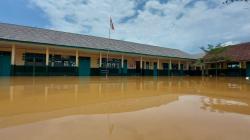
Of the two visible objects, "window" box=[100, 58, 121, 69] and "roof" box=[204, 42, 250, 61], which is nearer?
"window" box=[100, 58, 121, 69]

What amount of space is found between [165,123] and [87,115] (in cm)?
160

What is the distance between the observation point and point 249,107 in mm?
5391

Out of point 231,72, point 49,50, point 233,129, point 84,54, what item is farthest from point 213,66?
point 233,129

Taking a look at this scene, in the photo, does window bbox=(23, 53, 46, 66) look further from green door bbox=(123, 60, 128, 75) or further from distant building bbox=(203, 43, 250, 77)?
distant building bbox=(203, 43, 250, 77)

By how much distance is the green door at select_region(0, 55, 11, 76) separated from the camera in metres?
15.4

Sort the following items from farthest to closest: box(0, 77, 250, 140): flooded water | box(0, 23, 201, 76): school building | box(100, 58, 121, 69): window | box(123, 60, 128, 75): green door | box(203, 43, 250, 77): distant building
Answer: box(203, 43, 250, 77): distant building
box(123, 60, 128, 75): green door
box(100, 58, 121, 69): window
box(0, 23, 201, 76): school building
box(0, 77, 250, 140): flooded water

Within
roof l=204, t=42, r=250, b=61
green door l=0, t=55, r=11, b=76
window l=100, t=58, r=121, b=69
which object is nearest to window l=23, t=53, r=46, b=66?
green door l=0, t=55, r=11, b=76

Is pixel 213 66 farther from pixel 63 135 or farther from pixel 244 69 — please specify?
pixel 63 135

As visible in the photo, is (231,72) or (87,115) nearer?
(87,115)

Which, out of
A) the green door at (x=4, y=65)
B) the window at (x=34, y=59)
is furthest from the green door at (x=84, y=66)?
the green door at (x=4, y=65)

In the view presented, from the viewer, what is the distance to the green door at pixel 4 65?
608 inches

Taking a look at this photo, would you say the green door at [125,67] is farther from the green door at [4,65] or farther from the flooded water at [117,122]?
the flooded water at [117,122]

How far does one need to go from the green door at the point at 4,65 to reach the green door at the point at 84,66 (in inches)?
238

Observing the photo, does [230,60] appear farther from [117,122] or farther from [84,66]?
[117,122]
